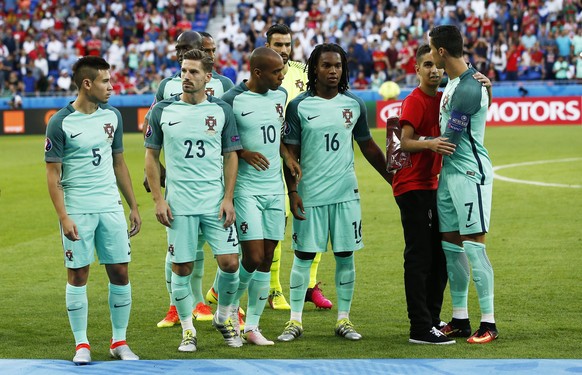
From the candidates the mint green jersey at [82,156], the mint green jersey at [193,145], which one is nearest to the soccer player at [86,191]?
the mint green jersey at [82,156]

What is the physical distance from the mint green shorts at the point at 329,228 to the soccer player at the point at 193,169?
0.57 metres

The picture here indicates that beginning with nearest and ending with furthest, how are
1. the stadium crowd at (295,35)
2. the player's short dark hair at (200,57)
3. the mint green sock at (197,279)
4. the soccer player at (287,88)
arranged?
the player's short dark hair at (200,57), the mint green sock at (197,279), the soccer player at (287,88), the stadium crowd at (295,35)

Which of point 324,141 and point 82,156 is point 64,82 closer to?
point 324,141

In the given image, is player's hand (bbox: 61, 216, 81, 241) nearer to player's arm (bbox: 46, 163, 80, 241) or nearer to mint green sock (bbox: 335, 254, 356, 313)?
player's arm (bbox: 46, 163, 80, 241)

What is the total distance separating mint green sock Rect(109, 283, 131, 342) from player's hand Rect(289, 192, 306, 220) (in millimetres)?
1274

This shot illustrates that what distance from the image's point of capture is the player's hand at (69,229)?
6.16 meters

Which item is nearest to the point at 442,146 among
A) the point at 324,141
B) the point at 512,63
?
the point at 324,141

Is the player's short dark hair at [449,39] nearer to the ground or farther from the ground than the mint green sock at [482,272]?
farther from the ground

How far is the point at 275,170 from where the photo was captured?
6926mm

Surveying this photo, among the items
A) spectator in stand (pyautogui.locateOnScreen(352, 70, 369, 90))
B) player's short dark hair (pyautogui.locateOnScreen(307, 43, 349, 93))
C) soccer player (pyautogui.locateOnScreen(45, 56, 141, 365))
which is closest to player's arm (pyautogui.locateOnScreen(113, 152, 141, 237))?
soccer player (pyautogui.locateOnScreen(45, 56, 141, 365))

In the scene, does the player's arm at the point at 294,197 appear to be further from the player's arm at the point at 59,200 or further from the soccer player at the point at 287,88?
the player's arm at the point at 59,200

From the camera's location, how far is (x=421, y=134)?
6.92 meters

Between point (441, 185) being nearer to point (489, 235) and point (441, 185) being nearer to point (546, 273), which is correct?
point (546, 273)

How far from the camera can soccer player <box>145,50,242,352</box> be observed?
257 inches
